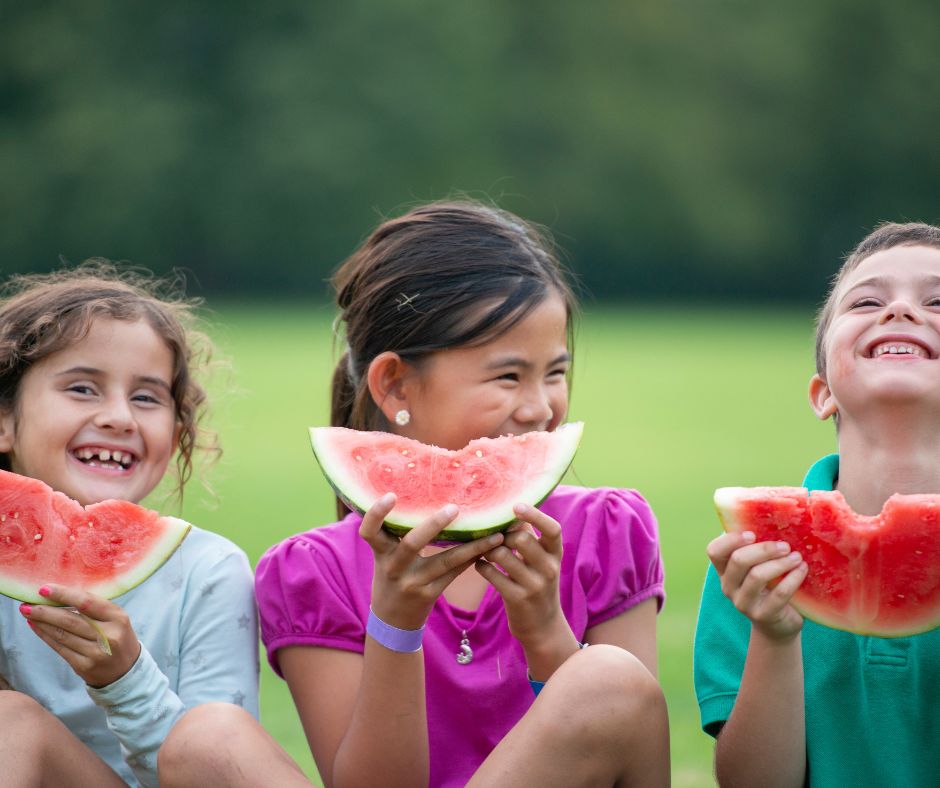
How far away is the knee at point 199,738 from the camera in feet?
8.96

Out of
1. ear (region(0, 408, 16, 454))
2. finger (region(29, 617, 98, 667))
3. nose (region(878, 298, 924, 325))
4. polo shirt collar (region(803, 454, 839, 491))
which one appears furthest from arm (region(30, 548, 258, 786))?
nose (region(878, 298, 924, 325))

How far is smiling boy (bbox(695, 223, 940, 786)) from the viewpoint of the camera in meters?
2.71

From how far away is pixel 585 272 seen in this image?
119ft

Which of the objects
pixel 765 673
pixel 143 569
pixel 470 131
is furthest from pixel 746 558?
pixel 470 131

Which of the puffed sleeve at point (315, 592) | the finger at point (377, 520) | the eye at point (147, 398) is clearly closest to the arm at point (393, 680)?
the finger at point (377, 520)

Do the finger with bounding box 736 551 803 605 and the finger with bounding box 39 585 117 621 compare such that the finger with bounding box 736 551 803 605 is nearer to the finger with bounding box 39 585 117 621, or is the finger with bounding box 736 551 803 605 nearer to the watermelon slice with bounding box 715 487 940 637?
the watermelon slice with bounding box 715 487 940 637

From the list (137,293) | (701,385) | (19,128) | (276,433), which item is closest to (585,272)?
(19,128)

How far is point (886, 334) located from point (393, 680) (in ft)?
4.28

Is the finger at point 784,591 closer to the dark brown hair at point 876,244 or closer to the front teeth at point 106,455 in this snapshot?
the dark brown hair at point 876,244

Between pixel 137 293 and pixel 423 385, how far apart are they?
0.83 m

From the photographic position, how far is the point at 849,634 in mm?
2945

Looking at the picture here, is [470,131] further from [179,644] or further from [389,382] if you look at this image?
[179,644]

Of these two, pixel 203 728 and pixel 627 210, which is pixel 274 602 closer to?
pixel 203 728

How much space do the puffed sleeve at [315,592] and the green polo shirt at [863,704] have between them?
831mm
